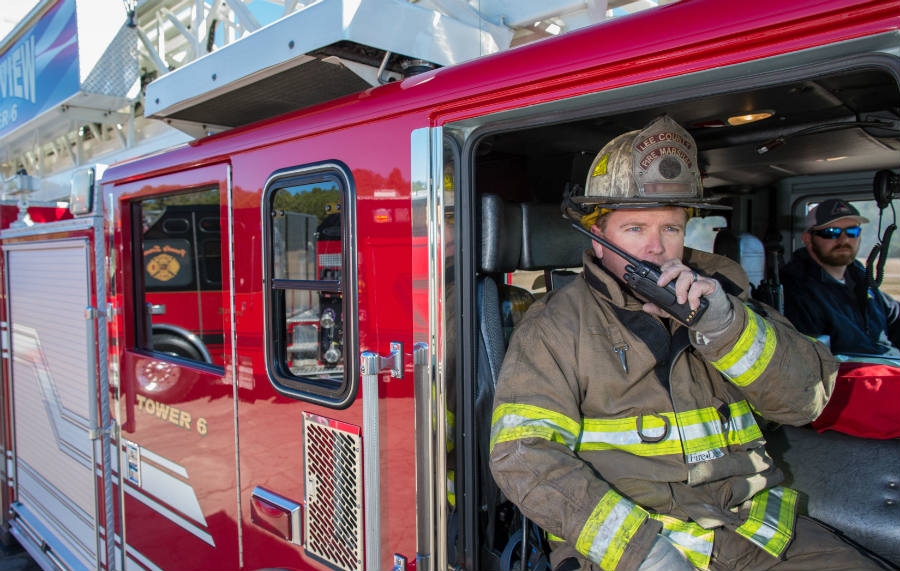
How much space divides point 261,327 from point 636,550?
1.46 m

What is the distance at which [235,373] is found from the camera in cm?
237

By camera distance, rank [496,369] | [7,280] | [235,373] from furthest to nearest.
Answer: [7,280] < [235,373] < [496,369]

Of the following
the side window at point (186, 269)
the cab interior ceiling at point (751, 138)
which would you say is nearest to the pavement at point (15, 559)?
the side window at point (186, 269)

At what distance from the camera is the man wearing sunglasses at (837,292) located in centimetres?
302

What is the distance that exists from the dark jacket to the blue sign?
5.38m

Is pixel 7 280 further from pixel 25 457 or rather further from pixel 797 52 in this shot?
pixel 797 52

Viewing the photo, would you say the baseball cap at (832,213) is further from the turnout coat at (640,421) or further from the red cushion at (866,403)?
the turnout coat at (640,421)

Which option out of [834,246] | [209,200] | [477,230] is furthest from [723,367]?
[209,200]

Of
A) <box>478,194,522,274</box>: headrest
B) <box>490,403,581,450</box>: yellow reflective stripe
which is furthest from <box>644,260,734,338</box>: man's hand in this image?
<box>478,194,522,274</box>: headrest

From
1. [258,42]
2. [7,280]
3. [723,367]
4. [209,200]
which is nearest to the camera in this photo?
[723,367]

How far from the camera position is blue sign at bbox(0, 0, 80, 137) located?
5121mm

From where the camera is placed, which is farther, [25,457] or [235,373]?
[25,457]

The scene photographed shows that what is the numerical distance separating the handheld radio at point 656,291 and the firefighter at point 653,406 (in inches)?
0.8

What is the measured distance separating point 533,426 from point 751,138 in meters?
1.46
